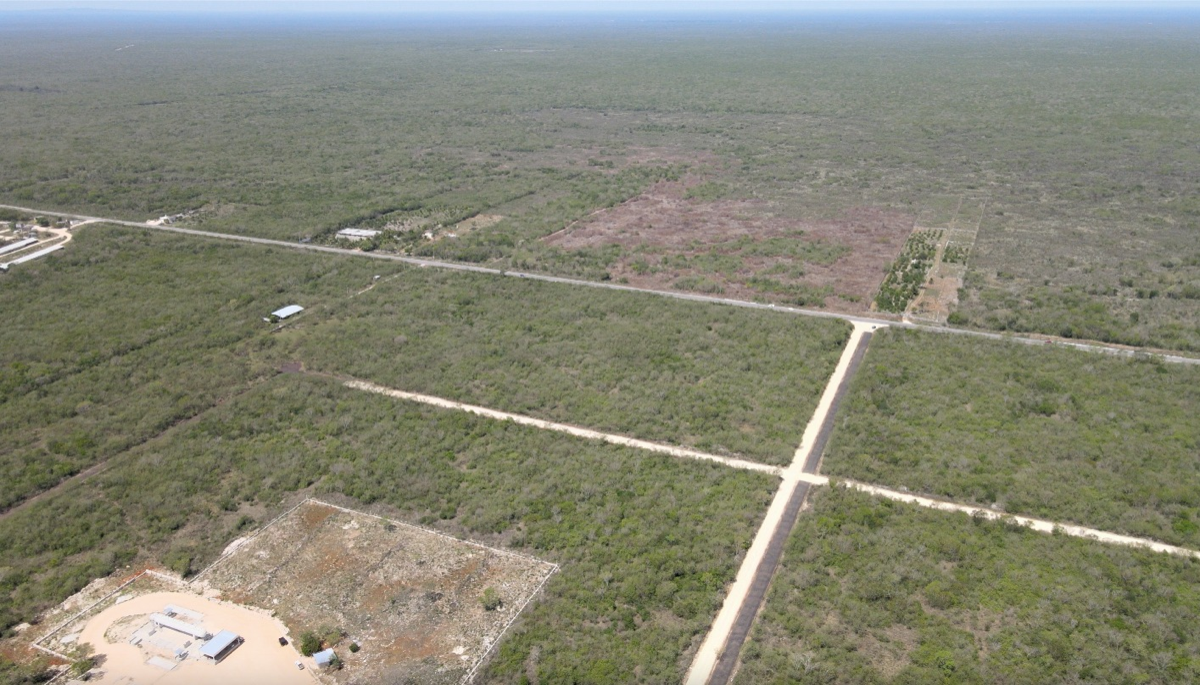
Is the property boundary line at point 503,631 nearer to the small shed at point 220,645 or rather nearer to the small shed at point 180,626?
the small shed at point 220,645

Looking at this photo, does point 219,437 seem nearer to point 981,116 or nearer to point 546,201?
point 546,201

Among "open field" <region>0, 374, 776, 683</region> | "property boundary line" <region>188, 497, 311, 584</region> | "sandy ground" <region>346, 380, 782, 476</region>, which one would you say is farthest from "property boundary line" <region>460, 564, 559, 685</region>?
"property boundary line" <region>188, 497, 311, 584</region>

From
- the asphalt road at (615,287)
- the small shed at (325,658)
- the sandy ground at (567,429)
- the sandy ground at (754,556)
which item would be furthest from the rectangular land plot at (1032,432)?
the small shed at (325,658)

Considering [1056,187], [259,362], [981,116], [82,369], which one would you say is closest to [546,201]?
[259,362]

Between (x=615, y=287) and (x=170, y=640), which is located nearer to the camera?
(x=170, y=640)

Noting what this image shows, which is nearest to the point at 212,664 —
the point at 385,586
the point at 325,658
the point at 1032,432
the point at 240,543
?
the point at 325,658

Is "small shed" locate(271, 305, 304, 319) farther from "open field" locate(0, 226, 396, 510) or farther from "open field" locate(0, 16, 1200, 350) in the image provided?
"open field" locate(0, 16, 1200, 350)

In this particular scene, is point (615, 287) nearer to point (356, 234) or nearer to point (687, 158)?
point (356, 234)
